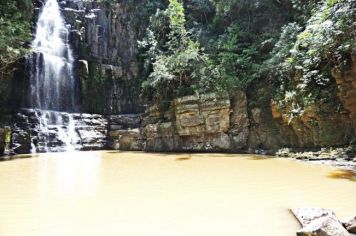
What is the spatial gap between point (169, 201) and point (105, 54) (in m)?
17.7

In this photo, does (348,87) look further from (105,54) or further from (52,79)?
(105,54)

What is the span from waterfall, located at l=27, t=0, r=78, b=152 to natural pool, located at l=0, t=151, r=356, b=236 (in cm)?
898

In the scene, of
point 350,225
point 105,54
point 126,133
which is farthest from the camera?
point 105,54

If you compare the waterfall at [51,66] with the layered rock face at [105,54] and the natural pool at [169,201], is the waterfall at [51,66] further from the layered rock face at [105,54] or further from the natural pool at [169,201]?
the natural pool at [169,201]

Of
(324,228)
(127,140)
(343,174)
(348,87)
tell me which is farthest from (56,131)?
(324,228)

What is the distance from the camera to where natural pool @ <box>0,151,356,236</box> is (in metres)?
3.68

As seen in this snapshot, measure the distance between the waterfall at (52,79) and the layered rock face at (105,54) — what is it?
690 millimetres

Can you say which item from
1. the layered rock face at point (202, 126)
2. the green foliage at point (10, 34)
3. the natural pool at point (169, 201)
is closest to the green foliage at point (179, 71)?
the layered rock face at point (202, 126)

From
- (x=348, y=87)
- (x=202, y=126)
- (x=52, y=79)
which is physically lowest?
(x=202, y=126)

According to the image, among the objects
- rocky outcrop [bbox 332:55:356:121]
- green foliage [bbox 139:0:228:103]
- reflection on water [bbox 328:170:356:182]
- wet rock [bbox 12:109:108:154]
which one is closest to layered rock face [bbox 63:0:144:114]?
wet rock [bbox 12:109:108:154]

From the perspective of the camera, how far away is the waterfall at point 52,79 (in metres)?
16.5

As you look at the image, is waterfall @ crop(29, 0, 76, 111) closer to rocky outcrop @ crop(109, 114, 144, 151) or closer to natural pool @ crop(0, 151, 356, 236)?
rocky outcrop @ crop(109, 114, 144, 151)

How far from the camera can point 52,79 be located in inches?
721

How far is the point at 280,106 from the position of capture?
11656 mm
